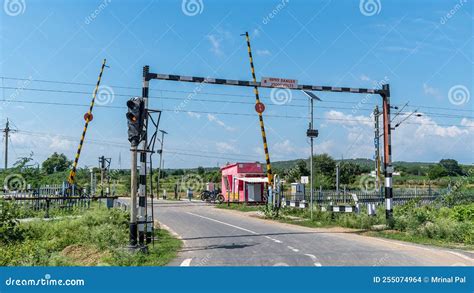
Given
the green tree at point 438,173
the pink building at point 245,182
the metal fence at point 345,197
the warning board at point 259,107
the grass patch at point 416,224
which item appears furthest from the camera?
the green tree at point 438,173

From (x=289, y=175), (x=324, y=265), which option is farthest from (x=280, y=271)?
(x=289, y=175)

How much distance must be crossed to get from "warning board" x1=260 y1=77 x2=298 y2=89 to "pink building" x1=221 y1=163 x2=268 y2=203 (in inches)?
861

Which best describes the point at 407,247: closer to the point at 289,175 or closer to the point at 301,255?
the point at 301,255

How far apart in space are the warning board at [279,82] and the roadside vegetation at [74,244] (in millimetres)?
6605

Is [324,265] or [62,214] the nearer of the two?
[324,265]

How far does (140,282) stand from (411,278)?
16.0 feet

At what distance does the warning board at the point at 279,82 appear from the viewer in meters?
16.8

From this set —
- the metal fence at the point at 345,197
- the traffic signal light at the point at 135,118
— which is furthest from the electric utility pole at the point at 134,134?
the metal fence at the point at 345,197

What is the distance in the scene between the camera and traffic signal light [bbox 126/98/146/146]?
11.3 m

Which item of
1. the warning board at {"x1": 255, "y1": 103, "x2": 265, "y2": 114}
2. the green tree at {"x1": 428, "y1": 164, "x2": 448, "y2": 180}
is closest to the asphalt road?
the warning board at {"x1": 255, "y1": 103, "x2": 265, "y2": 114}

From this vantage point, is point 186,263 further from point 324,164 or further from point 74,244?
point 324,164

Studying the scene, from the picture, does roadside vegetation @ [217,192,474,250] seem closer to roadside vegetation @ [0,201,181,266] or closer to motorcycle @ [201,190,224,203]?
roadside vegetation @ [0,201,181,266]

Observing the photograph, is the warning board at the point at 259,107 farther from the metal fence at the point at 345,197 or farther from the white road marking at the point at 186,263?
the white road marking at the point at 186,263

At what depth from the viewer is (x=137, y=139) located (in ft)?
37.3
